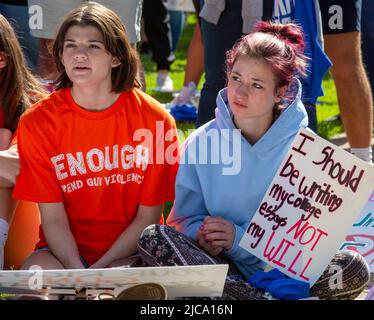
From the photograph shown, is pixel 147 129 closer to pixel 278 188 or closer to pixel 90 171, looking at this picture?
pixel 90 171

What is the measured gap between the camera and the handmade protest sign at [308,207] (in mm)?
3568

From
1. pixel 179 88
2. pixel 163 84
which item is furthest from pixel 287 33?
pixel 179 88

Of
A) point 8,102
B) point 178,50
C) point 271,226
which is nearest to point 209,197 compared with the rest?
point 271,226

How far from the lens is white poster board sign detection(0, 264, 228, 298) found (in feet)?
10.7

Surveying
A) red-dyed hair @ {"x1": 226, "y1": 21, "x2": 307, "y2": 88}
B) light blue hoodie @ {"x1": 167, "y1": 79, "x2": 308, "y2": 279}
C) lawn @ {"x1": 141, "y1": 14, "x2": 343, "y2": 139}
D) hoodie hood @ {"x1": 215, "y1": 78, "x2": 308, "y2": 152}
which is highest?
red-dyed hair @ {"x1": 226, "y1": 21, "x2": 307, "y2": 88}

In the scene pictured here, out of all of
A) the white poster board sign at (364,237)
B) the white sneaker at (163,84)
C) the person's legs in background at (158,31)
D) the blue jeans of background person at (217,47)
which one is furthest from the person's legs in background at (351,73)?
the person's legs in background at (158,31)

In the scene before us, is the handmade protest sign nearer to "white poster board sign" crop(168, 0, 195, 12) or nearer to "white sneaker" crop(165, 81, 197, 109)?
"white sneaker" crop(165, 81, 197, 109)

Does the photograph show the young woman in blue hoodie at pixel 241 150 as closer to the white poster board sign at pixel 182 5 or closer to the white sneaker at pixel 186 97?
the white sneaker at pixel 186 97

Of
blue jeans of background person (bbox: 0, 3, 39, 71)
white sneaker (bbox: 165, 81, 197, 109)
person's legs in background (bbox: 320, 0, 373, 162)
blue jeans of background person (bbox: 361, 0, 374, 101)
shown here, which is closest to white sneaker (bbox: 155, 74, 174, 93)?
white sneaker (bbox: 165, 81, 197, 109)

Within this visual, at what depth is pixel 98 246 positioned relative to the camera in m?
3.82

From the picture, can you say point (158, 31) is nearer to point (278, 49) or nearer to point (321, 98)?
point (321, 98)

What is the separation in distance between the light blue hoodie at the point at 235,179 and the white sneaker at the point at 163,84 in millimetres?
4611

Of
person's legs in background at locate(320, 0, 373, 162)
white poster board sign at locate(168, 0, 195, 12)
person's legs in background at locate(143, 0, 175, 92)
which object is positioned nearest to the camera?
person's legs in background at locate(320, 0, 373, 162)

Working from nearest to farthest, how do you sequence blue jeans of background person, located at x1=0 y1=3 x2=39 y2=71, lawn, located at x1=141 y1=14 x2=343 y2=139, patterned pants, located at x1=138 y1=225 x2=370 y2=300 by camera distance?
1. patterned pants, located at x1=138 y1=225 x2=370 y2=300
2. blue jeans of background person, located at x1=0 y1=3 x2=39 y2=71
3. lawn, located at x1=141 y1=14 x2=343 y2=139
